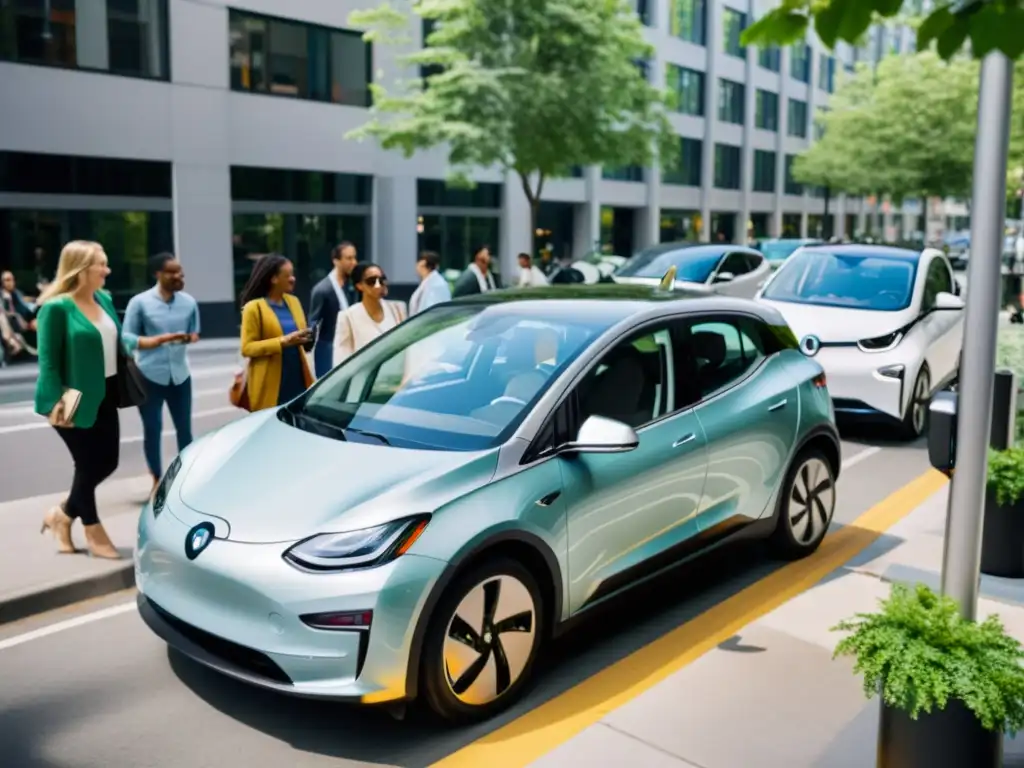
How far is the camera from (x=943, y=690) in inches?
134

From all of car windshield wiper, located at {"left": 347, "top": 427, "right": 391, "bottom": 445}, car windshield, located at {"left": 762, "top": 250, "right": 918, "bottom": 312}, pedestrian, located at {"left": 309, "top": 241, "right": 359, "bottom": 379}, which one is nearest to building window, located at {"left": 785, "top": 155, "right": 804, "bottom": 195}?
car windshield, located at {"left": 762, "top": 250, "right": 918, "bottom": 312}

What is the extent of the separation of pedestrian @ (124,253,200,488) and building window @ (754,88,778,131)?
5019 cm

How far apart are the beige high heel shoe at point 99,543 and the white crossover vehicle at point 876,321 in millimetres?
6425

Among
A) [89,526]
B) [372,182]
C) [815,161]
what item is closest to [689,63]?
[815,161]

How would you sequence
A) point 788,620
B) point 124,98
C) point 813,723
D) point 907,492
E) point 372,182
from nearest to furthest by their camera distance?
point 813,723, point 788,620, point 907,492, point 124,98, point 372,182

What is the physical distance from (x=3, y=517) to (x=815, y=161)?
161ft

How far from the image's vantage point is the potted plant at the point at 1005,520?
595cm

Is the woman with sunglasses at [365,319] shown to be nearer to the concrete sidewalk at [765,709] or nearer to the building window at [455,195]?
the concrete sidewalk at [765,709]

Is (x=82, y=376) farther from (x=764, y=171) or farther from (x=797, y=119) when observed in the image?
(x=797, y=119)

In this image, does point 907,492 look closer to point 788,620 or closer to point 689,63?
point 788,620

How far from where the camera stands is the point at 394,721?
4340mm

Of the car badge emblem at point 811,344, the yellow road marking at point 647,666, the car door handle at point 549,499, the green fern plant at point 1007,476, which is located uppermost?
the car badge emblem at point 811,344

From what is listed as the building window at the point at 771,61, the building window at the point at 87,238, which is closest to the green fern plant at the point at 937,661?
the building window at the point at 87,238

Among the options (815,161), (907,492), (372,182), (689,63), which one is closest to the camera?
(907,492)
